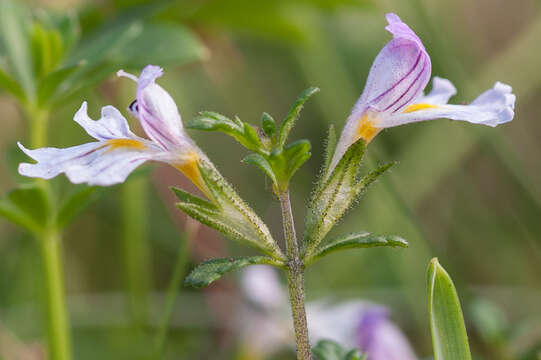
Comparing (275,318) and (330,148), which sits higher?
(330,148)

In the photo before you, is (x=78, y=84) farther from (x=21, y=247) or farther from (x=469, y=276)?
(x=469, y=276)

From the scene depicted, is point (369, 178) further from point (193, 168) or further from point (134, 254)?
point (134, 254)

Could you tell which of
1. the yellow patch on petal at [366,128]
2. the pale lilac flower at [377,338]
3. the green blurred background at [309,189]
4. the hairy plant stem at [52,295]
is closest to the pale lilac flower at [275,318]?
the green blurred background at [309,189]

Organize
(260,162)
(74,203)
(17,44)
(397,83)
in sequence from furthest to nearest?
(17,44) < (74,203) < (397,83) < (260,162)

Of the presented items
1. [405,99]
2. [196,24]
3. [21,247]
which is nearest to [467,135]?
[196,24]

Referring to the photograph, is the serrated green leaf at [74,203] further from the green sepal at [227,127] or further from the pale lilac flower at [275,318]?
the pale lilac flower at [275,318]

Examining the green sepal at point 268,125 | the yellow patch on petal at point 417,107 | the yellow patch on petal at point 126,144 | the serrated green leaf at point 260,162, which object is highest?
the yellow patch on petal at point 126,144

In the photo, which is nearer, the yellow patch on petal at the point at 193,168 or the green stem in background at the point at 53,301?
the yellow patch on petal at the point at 193,168

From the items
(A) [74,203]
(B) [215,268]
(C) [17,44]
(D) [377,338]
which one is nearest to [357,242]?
(B) [215,268]
